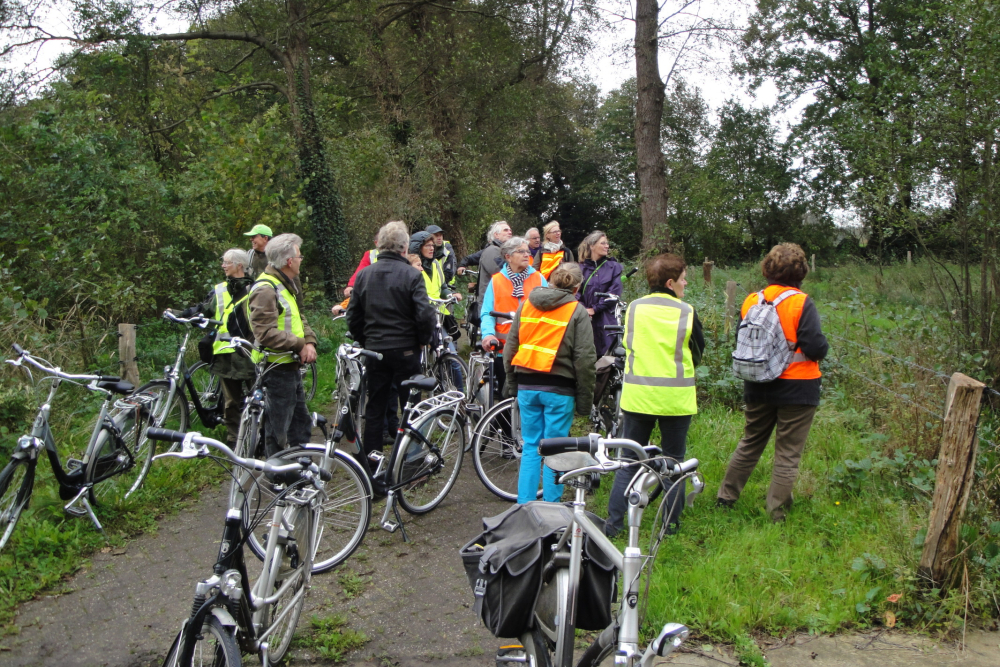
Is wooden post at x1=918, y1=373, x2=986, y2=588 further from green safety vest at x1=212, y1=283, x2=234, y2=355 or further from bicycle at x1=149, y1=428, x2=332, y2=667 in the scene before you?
green safety vest at x1=212, y1=283, x2=234, y2=355

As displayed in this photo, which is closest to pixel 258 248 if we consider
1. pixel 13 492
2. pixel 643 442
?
pixel 13 492

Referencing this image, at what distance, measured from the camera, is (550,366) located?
475 cm

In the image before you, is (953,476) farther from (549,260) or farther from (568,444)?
(549,260)

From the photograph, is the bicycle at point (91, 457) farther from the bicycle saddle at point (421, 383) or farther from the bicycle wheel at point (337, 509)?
the bicycle saddle at point (421, 383)

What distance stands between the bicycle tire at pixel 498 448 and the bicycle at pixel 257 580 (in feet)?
5.86

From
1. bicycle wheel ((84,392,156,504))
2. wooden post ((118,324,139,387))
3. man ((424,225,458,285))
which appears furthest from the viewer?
man ((424,225,458,285))

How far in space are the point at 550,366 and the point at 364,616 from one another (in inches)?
71.5

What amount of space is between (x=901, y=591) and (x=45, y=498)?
559 cm

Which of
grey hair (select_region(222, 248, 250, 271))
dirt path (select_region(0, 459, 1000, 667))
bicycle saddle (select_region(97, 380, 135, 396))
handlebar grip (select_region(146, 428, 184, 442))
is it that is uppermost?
grey hair (select_region(222, 248, 250, 271))

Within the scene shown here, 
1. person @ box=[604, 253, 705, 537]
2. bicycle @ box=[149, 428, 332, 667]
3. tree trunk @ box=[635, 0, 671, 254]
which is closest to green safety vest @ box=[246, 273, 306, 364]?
bicycle @ box=[149, 428, 332, 667]

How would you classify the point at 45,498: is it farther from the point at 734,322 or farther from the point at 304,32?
the point at 304,32

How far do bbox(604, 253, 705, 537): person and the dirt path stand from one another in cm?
121

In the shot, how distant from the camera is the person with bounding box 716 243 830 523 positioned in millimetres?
4797

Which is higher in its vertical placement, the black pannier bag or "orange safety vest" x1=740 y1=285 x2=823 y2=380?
"orange safety vest" x1=740 y1=285 x2=823 y2=380
